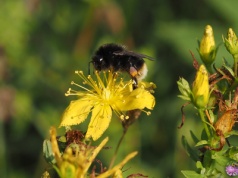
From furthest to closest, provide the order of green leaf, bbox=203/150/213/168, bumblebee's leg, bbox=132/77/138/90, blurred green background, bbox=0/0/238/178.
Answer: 1. blurred green background, bbox=0/0/238/178
2. bumblebee's leg, bbox=132/77/138/90
3. green leaf, bbox=203/150/213/168

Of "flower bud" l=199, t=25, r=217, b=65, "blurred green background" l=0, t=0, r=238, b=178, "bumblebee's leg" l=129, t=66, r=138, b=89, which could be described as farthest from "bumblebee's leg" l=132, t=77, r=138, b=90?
"blurred green background" l=0, t=0, r=238, b=178

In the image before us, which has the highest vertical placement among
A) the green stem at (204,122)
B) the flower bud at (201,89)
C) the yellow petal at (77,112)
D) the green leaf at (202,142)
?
the flower bud at (201,89)

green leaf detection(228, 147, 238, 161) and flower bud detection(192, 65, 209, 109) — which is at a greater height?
flower bud detection(192, 65, 209, 109)

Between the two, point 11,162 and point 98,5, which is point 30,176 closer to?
point 11,162

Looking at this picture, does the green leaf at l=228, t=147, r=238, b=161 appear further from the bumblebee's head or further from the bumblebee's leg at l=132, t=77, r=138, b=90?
the bumblebee's head

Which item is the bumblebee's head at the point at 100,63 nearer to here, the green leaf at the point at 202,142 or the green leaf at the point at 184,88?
the green leaf at the point at 184,88

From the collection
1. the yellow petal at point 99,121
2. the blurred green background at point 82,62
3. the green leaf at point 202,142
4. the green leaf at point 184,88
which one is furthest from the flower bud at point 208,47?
the blurred green background at point 82,62

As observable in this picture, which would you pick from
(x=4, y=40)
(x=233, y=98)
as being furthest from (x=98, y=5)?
(x=233, y=98)
